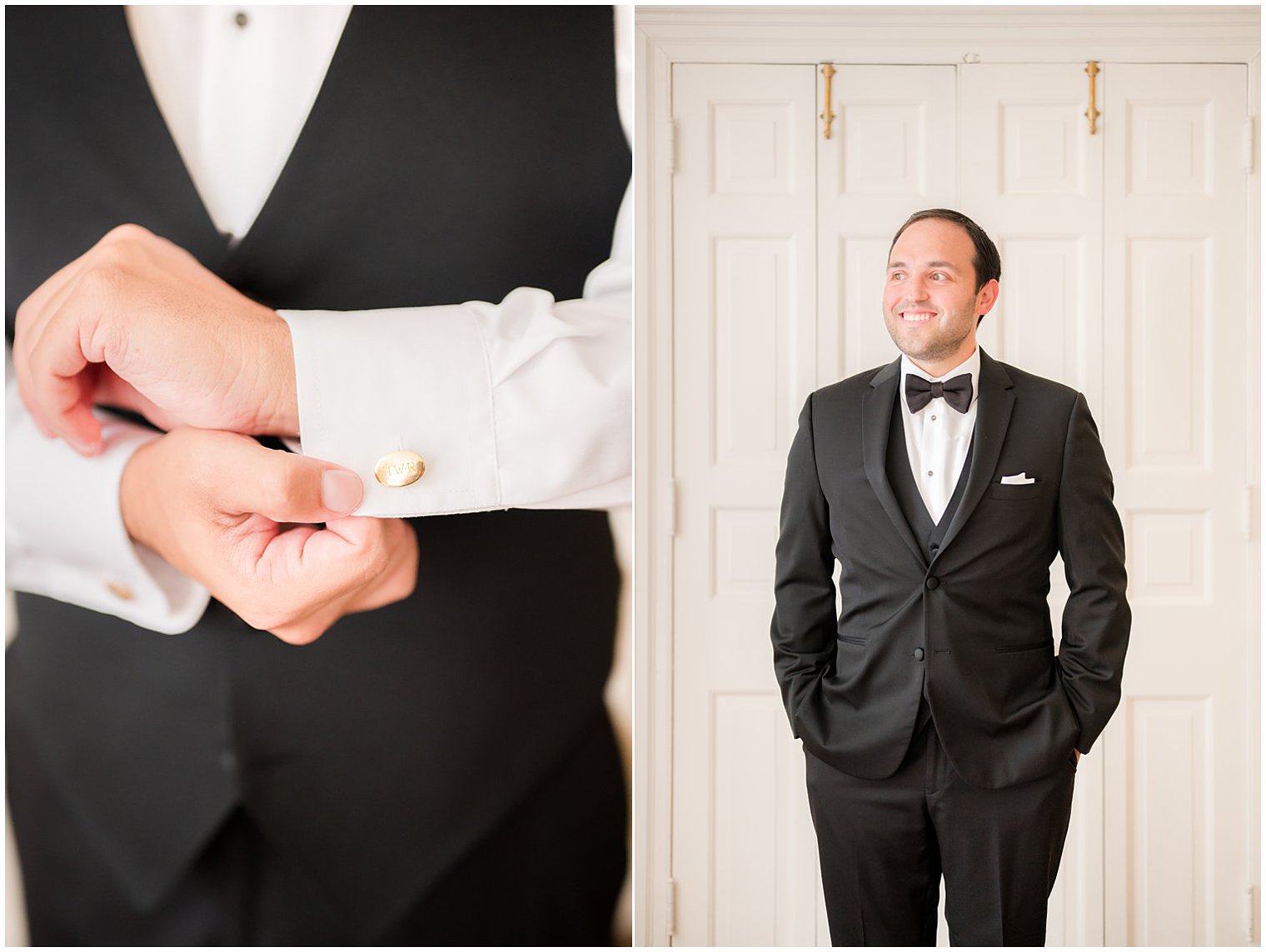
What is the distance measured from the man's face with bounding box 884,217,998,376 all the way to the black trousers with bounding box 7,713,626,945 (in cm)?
91

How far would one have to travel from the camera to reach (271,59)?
1634 millimetres

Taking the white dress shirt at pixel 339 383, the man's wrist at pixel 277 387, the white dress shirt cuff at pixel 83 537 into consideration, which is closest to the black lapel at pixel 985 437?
the white dress shirt at pixel 339 383

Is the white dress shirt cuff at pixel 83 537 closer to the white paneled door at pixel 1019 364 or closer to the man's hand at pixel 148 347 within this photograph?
the man's hand at pixel 148 347

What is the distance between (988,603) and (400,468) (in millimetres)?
1041

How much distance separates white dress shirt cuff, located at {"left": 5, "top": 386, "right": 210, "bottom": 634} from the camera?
63.5 inches

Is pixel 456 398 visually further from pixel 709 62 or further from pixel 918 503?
pixel 709 62

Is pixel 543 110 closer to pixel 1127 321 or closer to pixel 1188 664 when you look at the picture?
pixel 1127 321

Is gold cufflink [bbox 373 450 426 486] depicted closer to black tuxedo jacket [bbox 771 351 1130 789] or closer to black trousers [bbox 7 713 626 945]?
black trousers [bbox 7 713 626 945]

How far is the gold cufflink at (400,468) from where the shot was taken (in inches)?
61.9

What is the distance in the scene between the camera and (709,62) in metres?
2.06

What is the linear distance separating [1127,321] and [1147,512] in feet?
1.46

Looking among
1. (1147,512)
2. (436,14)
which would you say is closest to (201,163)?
(436,14)

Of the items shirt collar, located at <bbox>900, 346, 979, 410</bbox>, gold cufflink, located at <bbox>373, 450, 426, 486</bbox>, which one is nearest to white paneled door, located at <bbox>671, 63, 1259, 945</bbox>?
shirt collar, located at <bbox>900, 346, 979, 410</bbox>

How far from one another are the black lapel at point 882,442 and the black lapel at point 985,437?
0.08m
